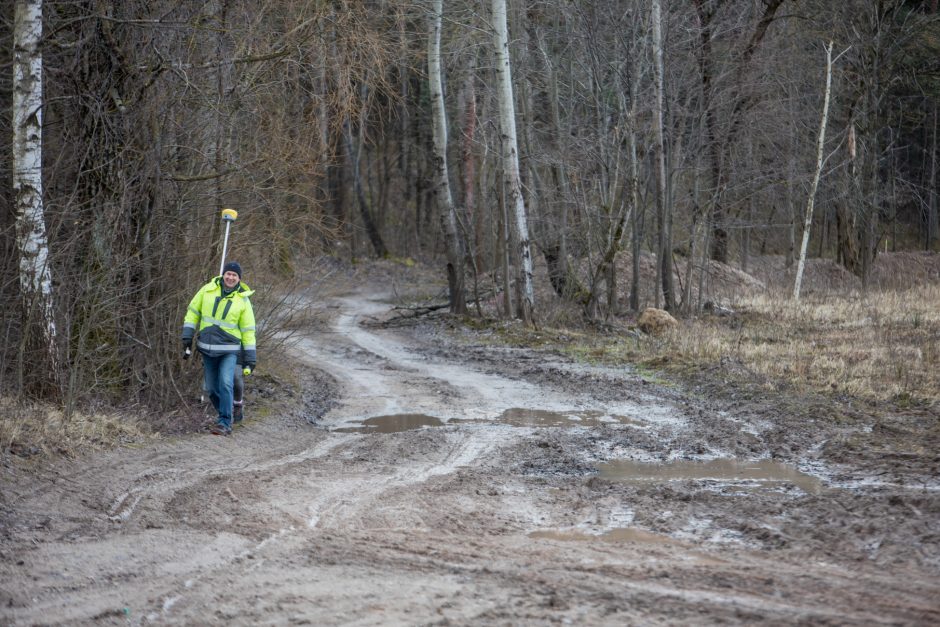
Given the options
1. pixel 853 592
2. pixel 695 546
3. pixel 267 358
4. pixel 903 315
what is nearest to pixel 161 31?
pixel 267 358

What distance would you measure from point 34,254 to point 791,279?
95.4ft

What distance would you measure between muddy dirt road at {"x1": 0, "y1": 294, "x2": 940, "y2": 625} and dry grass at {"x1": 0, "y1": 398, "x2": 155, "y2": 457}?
0.89ft

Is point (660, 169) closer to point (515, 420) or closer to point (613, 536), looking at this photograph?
point (515, 420)

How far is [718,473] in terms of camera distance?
342 inches

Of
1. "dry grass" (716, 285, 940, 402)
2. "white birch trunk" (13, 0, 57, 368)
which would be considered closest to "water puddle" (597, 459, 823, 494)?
"dry grass" (716, 285, 940, 402)

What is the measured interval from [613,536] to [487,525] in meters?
0.92

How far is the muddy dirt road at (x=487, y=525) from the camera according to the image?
203 inches

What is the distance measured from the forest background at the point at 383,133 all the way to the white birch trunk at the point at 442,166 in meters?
0.09

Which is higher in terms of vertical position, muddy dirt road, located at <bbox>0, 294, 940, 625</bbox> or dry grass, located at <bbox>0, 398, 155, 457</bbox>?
dry grass, located at <bbox>0, 398, 155, 457</bbox>

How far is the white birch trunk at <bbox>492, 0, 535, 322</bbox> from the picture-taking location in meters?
20.1

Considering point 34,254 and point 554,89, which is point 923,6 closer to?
point 554,89

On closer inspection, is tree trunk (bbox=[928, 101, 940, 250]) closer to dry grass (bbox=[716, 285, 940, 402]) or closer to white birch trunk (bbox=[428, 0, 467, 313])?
dry grass (bbox=[716, 285, 940, 402])

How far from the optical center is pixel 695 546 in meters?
6.30

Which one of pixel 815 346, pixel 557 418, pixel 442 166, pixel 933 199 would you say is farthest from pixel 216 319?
pixel 933 199
